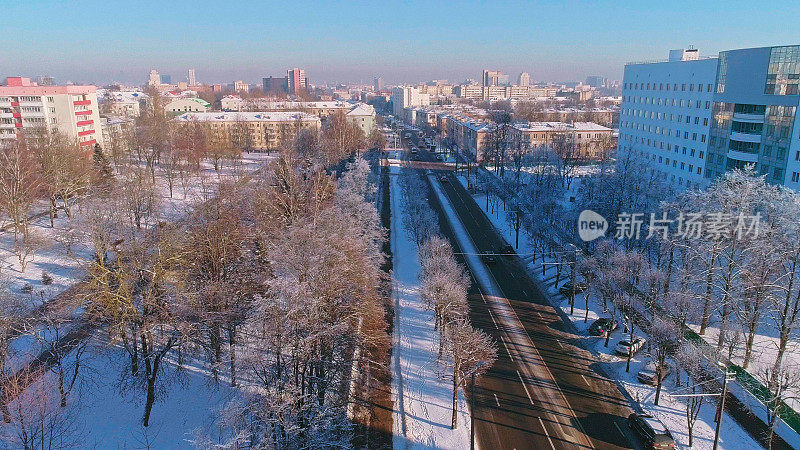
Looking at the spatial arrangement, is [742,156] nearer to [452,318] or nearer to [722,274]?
[722,274]

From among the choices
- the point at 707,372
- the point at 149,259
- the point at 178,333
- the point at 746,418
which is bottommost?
the point at 746,418

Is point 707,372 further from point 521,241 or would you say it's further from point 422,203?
point 422,203

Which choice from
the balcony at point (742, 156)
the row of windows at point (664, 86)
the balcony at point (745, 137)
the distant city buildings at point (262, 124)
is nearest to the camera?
the balcony at point (745, 137)

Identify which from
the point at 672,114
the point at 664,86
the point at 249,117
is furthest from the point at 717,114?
the point at 249,117

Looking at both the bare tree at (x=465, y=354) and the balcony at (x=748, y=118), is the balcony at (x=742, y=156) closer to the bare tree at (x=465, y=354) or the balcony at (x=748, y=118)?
the balcony at (x=748, y=118)

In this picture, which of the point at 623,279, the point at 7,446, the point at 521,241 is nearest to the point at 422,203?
the point at 521,241

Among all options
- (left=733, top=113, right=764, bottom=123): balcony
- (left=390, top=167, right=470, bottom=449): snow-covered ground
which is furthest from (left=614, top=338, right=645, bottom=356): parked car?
(left=733, top=113, right=764, bottom=123): balcony

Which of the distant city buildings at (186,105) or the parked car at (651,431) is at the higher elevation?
the distant city buildings at (186,105)

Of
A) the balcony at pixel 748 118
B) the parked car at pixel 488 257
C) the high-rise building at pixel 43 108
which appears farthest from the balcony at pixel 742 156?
the high-rise building at pixel 43 108
